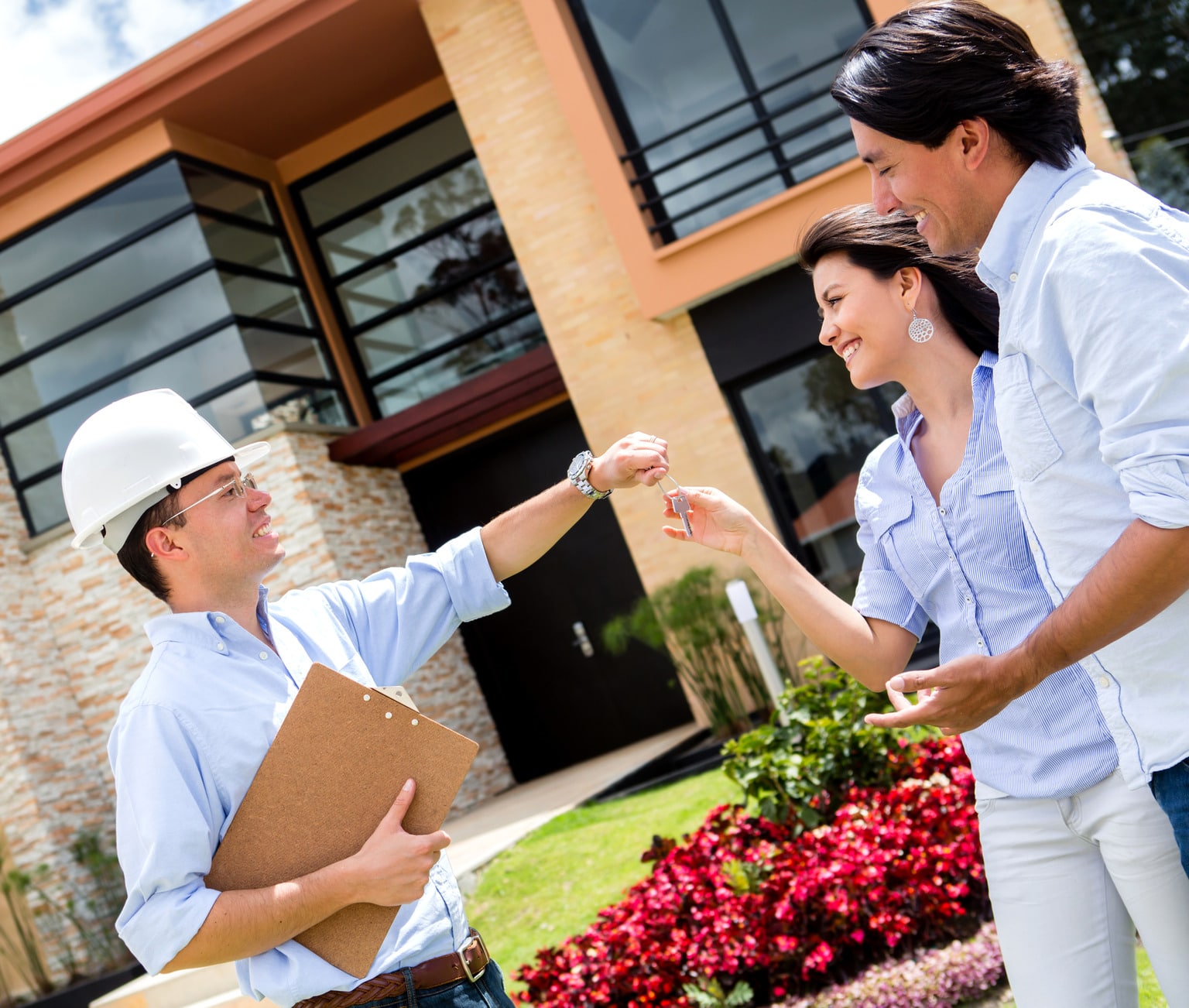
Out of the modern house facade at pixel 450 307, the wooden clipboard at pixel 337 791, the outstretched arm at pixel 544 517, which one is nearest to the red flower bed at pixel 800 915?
the outstretched arm at pixel 544 517

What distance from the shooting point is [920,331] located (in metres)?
2.18

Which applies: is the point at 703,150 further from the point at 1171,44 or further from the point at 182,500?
the point at 1171,44

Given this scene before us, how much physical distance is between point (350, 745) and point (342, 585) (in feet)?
2.11

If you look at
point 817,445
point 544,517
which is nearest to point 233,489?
point 544,517

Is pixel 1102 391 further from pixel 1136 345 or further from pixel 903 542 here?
pixel 903 542

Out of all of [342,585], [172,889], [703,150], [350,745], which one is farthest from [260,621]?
[703,150]

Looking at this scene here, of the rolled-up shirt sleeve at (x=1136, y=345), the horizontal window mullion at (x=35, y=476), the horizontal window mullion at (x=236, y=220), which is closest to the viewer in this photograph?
the rolled-up shirt sleeve at (x=1136, y=345)

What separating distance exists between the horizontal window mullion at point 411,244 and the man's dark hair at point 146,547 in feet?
31.2

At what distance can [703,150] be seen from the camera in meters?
9.59

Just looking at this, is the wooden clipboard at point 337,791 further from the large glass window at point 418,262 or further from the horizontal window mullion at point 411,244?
the horizontal window mullion at point 411,244

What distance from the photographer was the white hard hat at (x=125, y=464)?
217 cm

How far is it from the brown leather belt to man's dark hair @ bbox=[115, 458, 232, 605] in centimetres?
84

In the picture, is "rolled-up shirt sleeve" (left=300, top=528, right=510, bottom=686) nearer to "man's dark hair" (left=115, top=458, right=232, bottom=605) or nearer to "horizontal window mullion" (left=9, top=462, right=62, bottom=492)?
"man's dark hair" (left=115, top=458, right=232, bottom=605)

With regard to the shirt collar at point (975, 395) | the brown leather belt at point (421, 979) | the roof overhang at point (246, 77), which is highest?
the roof overhang at point (246, 77)
